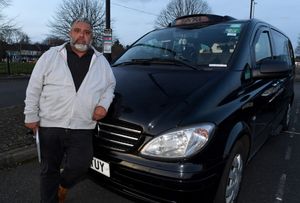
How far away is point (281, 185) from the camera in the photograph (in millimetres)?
4117

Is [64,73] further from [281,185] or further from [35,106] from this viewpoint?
[281,185]

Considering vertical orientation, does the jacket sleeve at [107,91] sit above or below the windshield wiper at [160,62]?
below

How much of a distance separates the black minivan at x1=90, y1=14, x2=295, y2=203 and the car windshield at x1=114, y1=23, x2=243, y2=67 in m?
0.01

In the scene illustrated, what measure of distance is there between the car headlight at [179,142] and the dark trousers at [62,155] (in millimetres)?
582

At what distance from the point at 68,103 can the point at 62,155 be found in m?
0.51

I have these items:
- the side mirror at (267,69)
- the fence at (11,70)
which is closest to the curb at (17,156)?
the side mirror at (267,69)

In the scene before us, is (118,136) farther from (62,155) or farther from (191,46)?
(191,46)

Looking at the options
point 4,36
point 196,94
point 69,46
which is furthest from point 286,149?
point 4,36

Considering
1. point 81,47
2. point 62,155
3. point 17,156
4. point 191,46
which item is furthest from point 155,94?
point 17,156

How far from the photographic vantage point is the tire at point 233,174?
2.90 meters

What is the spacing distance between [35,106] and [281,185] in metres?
2.91

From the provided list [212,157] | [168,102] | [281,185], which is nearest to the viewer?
[212,157]

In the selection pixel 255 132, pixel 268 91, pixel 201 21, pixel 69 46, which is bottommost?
pixel 255 132

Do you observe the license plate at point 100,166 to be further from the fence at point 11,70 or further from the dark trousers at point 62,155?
the fence at point 11,70
